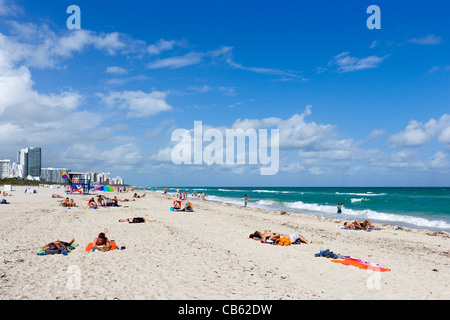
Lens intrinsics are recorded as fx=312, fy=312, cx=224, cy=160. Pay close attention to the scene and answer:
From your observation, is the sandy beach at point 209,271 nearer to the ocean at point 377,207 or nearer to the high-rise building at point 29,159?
the ocean at point 377,207

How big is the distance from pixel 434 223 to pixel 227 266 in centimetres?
2239

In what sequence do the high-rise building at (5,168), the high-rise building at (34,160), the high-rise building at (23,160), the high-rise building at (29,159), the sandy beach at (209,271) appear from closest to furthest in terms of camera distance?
the sandy beach at (209,271) < the high-rise building at (5,168) < the high-rise building at (23,160) < the high-rise building at (29,159) < the high-rise building at (34,160)

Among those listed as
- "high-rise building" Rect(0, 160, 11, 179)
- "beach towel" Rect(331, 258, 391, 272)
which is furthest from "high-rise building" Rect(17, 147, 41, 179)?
"beach towel" Rect(331, 258, 391, 272)

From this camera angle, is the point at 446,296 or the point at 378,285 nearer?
the point at 446,296

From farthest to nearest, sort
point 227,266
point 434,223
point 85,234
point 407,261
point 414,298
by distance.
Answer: point 434,223
point 85,234
point 407,261
point 227,266
point 414,298

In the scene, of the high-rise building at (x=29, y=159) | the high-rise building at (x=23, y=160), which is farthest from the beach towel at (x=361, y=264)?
the high-rise building at (x=23, y=160)
